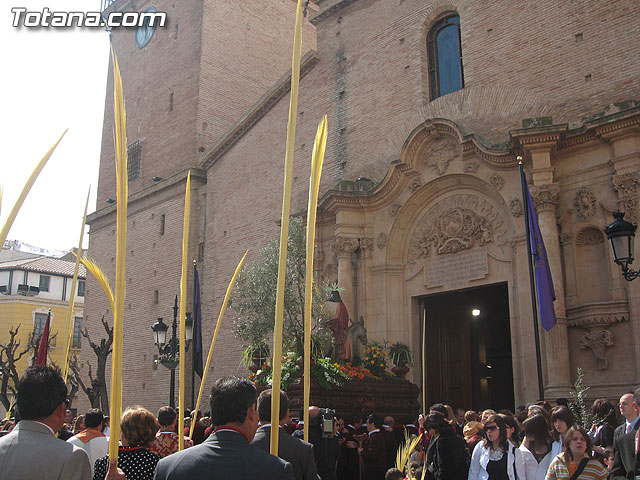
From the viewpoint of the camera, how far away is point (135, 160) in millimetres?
30203

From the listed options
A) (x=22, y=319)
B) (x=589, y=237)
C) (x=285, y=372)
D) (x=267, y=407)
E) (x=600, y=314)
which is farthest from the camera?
(x=22, y=319)

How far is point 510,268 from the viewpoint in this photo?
1598 centimetres

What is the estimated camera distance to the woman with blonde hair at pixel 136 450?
427cm

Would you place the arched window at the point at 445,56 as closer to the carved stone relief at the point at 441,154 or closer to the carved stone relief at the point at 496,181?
the carved stone relief at the point at 441,154

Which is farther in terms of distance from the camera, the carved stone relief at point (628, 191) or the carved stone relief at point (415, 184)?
the carved stone relief at point (415, 184)

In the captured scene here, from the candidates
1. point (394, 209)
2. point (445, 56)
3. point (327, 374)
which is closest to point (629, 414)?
point (327, 374)

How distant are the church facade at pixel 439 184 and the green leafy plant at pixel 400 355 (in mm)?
914

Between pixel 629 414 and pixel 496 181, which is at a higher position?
pixel 496 181

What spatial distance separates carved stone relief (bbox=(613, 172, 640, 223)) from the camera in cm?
1368

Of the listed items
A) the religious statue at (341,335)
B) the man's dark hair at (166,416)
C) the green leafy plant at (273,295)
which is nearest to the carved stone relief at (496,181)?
the religious statue at (341,335)

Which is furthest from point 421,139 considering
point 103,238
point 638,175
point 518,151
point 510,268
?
point 103,238

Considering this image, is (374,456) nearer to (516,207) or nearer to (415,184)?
(516,207)

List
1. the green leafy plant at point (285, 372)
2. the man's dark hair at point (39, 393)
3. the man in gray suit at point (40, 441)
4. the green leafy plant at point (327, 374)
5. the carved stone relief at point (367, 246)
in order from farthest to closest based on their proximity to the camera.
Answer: the carved stone relief at point (367, 246) < the green leafy plant at point (285, 372) < the green leafy plant at point (327, 374) < the man's dark hair at point (39, 393) < the man in gray suit at point (40, 441)

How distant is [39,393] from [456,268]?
14588 millimetres
